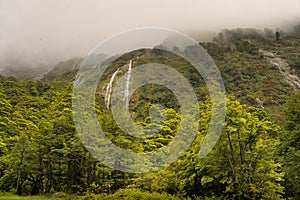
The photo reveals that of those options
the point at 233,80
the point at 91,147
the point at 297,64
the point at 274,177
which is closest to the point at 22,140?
the point at 91,147

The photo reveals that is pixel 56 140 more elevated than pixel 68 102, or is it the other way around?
pixel 68 102

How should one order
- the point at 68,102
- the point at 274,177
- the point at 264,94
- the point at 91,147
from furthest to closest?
the point at 264,94 → the point at 68,102 → the point at 91,147 → the point at 274,177

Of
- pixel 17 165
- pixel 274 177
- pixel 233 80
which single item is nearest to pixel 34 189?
pixel 17 165

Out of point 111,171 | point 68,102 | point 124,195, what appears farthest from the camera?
point 68,102

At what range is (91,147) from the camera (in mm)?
26391

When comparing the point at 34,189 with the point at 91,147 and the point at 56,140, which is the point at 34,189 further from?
the point at 91,147

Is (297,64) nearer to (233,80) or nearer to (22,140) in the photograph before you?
(233,80)

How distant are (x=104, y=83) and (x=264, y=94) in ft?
196

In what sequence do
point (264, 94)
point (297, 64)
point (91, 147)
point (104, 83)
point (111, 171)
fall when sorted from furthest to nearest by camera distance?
point (297, 64) < point (104, 83) < point (264, 94) < point (111, 171) < point (91, 147)

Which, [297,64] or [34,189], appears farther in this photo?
[297,64]

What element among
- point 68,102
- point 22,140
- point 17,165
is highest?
point 68,102

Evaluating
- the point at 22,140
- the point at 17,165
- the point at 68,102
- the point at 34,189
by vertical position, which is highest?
the point at 68,102

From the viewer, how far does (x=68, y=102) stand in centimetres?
3194

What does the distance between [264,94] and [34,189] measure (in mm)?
104247
